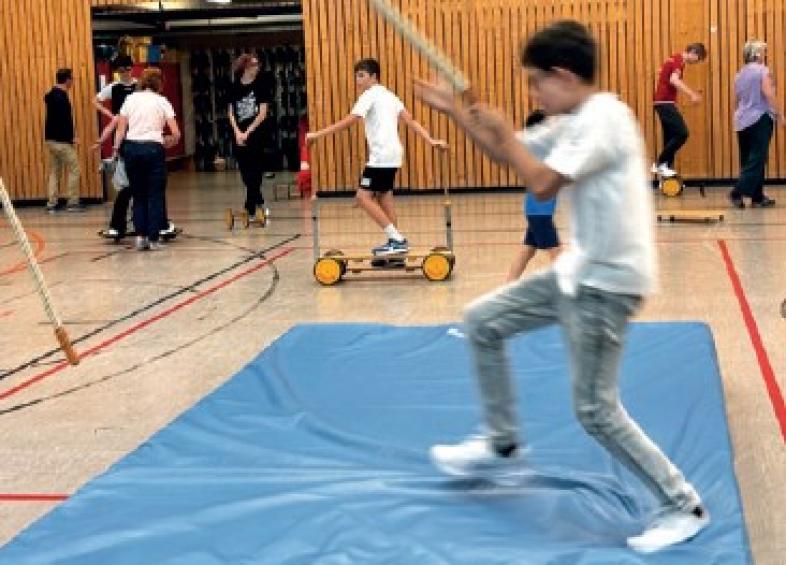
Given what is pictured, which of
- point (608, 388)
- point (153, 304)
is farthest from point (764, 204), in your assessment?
point (608, 388)

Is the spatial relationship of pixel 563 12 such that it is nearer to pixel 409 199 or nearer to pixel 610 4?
pixel 610 4

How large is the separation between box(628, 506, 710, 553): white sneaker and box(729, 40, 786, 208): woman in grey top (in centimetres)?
1007

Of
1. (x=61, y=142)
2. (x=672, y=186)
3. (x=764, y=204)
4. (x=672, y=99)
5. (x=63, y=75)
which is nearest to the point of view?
(x=764, y=204)

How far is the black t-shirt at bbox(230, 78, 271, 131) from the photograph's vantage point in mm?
13031

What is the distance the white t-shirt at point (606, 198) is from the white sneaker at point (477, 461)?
0.77 meters

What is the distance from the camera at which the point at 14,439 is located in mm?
5477

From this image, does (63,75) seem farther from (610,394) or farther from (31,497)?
(610,394)

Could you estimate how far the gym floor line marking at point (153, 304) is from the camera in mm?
7059

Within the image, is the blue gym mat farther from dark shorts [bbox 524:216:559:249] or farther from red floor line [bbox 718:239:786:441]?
dark shorts [bbox 524:216:559:249]

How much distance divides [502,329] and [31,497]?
6.53ft

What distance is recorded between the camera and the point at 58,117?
15.9 metres

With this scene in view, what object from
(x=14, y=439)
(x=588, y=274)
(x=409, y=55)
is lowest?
(x=14, y=439)

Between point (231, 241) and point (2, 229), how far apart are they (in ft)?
13.1

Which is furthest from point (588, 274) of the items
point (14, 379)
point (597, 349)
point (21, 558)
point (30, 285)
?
point (30, 285)
